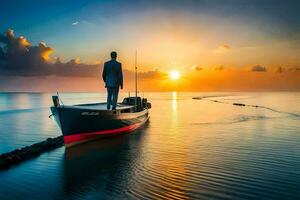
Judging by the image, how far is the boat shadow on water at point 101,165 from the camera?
1276 centimetres

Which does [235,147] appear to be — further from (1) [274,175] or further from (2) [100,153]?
(2) [100,153]

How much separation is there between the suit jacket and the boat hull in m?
2.34

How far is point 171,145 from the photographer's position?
77.7 ft

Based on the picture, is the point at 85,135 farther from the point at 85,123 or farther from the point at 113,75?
the point at 113,75

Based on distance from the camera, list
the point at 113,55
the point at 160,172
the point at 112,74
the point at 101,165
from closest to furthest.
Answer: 1. the point at 160,172
2. the point at 101,165
3. the point at 113,55
4. the point at 112,74

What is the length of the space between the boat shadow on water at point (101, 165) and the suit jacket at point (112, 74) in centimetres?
491

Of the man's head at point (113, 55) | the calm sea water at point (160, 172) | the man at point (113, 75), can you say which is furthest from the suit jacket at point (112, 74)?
the calm sea water at point (160, 172)

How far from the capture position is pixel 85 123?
22047mm

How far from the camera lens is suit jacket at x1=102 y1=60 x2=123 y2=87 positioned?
2334cm

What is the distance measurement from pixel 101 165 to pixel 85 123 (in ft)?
19.8

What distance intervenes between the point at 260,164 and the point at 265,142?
8.50m

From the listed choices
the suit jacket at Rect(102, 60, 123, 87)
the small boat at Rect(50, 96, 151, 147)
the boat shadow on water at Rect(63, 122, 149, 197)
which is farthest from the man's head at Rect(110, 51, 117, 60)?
the boat shadow on water at Rect(63, 122, 149, 197)

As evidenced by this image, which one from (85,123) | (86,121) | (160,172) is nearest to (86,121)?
(86,121)

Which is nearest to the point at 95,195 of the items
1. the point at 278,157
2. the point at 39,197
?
the point at 39,197
